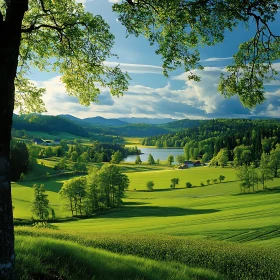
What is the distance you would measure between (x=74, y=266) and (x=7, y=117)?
410 centimetres

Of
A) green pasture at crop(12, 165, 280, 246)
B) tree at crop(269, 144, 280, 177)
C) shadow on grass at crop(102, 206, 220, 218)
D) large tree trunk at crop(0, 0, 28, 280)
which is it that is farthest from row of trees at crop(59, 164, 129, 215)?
large tree trunk at crop(0, 0, 28, 280)

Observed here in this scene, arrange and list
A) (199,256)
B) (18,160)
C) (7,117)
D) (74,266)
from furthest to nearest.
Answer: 1. (18,160)
2. (199,256)
3. (74,266)
4. (7,117)

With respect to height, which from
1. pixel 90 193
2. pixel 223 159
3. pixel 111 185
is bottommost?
pixel 90 193

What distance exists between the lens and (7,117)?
6.40 metres

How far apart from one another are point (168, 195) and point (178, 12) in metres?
87.0

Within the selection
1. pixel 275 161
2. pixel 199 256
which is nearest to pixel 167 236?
pixel 199 256

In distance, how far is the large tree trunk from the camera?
6020 mm

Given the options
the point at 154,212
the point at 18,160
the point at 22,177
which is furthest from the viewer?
the point at 18,160

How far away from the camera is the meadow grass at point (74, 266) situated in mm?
6898

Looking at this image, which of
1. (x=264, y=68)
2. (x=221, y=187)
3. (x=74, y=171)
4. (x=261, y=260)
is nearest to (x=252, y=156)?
(x=221, y=187)

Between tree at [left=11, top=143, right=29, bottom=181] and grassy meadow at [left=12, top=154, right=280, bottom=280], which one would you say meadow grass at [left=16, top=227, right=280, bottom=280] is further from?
tree at [left=11, top=143, right=29, bottom=181]

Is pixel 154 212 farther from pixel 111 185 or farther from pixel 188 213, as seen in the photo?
pixel 111 185

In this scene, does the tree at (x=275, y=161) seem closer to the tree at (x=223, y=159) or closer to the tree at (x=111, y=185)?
the tree at (x=223, y=159)

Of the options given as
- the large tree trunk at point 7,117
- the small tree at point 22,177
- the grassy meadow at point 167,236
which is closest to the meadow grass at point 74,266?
the grassy meadow at point 167,236
